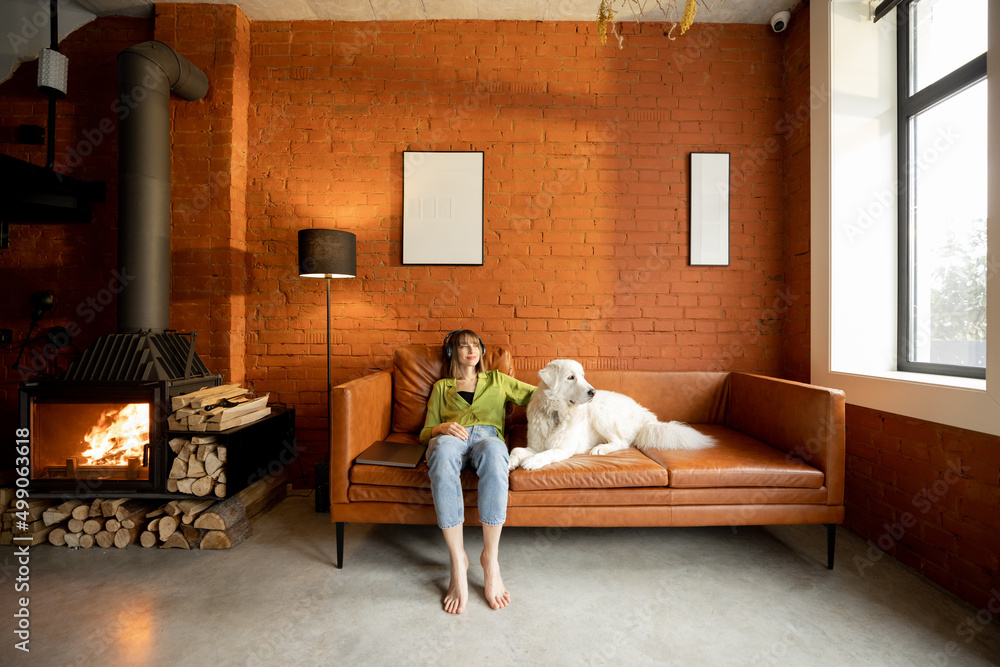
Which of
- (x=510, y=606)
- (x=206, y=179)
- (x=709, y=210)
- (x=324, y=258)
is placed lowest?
(x=510, y=606)

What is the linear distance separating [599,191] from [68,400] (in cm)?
357

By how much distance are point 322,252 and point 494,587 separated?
83.6 inches

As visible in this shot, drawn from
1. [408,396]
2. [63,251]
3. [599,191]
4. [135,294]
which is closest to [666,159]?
[599,191]

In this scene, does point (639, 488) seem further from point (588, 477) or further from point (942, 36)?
point (942, 36)

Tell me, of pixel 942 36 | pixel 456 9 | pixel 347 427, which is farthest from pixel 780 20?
pixel 347 427

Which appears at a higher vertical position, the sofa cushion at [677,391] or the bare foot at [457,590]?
the sofa cushion at [677,391]

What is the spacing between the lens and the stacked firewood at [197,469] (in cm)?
240

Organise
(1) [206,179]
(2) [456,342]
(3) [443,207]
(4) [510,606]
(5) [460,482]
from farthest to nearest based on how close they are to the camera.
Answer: (3) [443,207] < (1) [206,179] < (2) [456,342] < (5) [460,482] < (4) [510,606]

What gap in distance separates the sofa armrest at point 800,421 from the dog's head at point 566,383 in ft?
3.58

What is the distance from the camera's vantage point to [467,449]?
2.21 m

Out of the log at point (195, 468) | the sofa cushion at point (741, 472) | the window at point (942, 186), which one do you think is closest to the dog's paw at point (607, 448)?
the sofa cushion at point (741, 472)

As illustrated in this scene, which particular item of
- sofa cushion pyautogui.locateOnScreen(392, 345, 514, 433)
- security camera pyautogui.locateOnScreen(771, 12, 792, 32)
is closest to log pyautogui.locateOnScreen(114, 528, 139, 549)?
sofa cushion pyautogui.locateOnScreen(392, 345, 514, 433)

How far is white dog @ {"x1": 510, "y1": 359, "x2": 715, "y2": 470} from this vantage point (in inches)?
89.9

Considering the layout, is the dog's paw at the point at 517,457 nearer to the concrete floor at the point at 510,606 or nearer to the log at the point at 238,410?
the concrete floor at the point at 510,606
